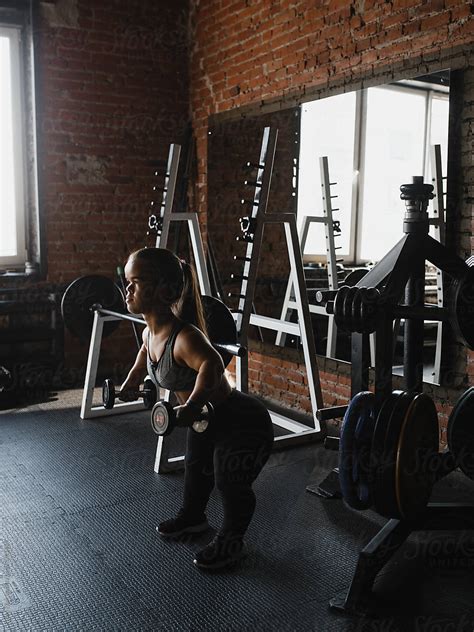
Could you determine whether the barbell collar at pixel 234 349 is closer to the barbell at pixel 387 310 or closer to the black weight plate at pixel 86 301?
the barbell at pixel 387 310

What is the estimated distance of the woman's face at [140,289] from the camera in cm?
218

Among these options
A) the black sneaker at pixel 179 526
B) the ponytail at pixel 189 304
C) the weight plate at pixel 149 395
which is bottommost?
the black sneaker at pixel 179 526

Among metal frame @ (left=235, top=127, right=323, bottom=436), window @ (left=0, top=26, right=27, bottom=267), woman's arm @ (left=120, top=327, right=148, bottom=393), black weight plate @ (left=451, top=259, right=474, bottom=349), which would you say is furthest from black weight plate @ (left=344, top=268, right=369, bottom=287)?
window @ (left=0, top=26, right=27, bottom=267)

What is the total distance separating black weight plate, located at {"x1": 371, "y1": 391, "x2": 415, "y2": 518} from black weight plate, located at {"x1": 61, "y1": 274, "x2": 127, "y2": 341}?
96.5 inches

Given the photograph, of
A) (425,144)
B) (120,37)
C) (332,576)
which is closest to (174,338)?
(332,576)

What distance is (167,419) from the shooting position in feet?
6.18

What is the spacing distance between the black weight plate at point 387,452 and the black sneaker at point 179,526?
789mm

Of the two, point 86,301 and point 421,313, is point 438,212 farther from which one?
point 86,301

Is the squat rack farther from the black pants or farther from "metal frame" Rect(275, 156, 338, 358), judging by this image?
the black pants

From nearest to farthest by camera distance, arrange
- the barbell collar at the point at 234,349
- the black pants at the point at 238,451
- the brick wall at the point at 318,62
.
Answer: the black pants at the point at 238,451 → the barbell collar at the point at 234,349 → the brick wall at the point at 318,62

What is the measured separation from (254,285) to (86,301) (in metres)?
1.33

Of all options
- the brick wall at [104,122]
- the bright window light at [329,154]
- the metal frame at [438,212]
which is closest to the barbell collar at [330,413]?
the metal frame at [438,212]

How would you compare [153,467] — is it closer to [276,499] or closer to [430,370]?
[276,499]

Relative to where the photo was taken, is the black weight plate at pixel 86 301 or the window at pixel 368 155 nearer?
the window at pixel 368 155
